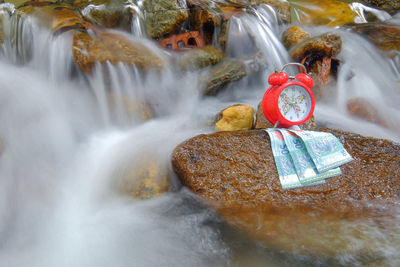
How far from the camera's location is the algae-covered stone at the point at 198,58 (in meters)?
4.68

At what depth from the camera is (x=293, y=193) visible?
2207mm

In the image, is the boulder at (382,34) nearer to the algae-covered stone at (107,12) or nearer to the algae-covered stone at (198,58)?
the algae-covered stone at (198,58)

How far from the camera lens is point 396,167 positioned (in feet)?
7.77

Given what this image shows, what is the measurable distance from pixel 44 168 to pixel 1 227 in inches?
27.8

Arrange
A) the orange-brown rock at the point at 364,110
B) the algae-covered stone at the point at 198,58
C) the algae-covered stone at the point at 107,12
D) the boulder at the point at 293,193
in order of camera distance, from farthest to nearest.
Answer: the algae-covered stone at the point at 107,12
the algae-covered stone at the point at 198,58
the orange-brown rock at the point at 364,110
the boulder at the point at 293,193

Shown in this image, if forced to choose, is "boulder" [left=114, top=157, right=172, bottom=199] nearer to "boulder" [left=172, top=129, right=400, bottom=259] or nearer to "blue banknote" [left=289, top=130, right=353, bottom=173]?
"boulder" [left=172, top=129, right=400, bottom=259]

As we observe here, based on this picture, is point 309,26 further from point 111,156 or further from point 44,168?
point 44,168

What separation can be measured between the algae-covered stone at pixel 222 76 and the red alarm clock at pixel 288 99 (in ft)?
5.97

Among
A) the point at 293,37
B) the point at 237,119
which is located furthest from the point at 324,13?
the point at 237,119

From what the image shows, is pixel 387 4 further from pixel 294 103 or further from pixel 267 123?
pixel 294 103

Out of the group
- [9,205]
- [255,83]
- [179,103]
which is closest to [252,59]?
[255,83]

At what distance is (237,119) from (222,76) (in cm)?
133

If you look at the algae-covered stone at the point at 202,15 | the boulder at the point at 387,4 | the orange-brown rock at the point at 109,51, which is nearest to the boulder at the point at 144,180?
the orange-brown rock at the point at 109,51

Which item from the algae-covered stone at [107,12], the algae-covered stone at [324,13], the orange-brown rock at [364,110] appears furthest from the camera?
the algae-covered stone at [324,13]
